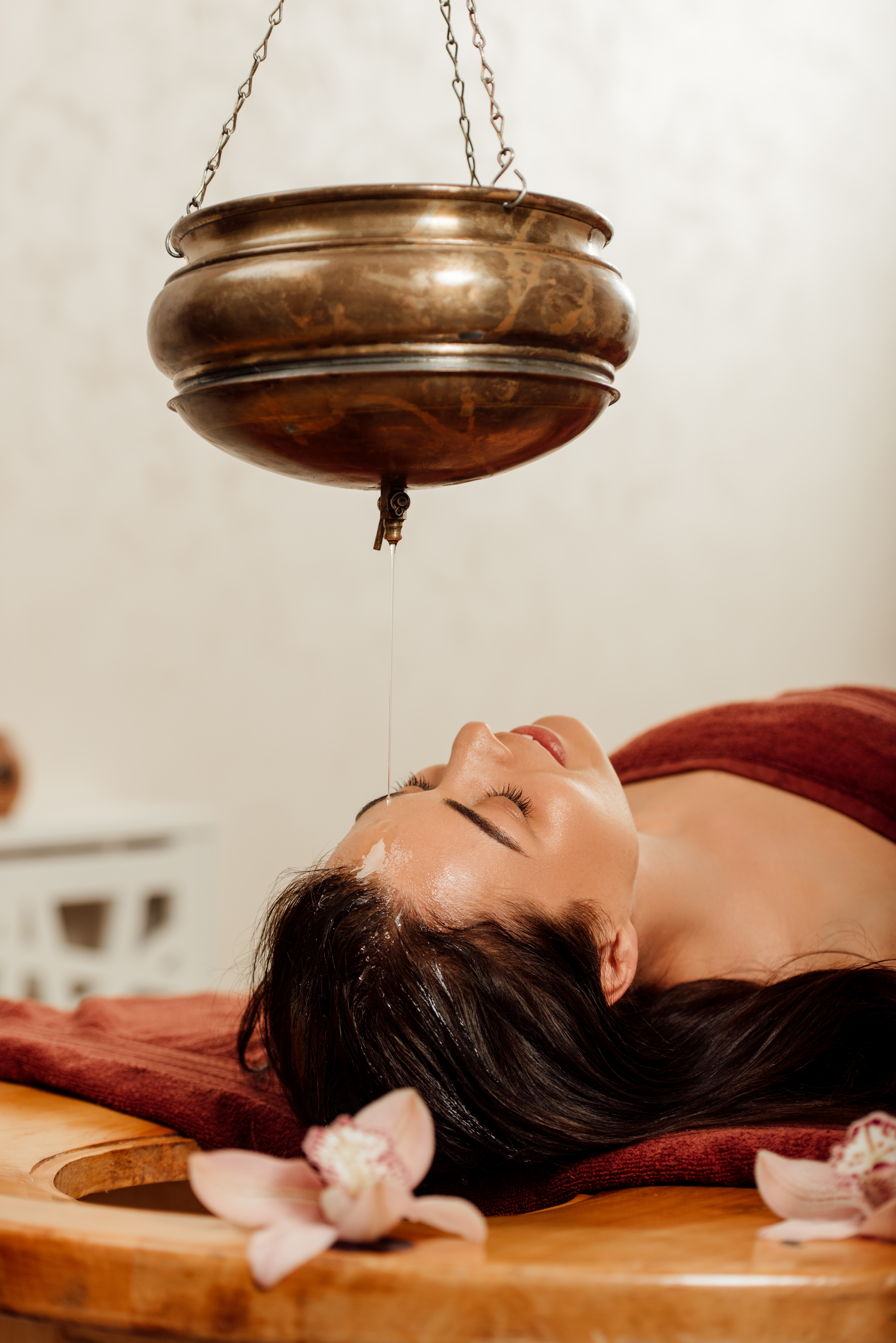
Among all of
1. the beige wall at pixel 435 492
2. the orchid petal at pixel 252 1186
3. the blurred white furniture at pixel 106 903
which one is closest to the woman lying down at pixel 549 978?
the orchid petal at pixel 252 1186

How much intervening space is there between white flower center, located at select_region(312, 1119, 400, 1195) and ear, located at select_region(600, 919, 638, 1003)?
59cm

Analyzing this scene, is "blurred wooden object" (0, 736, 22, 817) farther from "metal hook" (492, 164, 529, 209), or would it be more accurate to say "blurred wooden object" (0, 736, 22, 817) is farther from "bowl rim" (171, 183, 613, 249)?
"metal hook" (492, 164, 529, 209)

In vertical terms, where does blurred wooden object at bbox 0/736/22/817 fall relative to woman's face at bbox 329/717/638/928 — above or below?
below

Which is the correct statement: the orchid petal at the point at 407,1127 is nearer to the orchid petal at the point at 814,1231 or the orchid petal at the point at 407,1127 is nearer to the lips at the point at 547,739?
the orchid petal at the point at 814,1231

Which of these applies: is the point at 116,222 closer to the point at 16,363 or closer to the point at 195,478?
the point at 16,363

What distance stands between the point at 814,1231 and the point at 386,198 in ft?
2.21

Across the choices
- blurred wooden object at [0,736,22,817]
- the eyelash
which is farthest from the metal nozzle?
blurred wooden object at [0,736,22,817]

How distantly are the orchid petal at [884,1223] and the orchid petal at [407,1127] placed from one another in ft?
0.76

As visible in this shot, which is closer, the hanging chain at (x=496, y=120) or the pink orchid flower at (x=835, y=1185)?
the pink orchid flower at (x=835, y=1185)

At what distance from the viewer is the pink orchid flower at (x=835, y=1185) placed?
0.68 metres

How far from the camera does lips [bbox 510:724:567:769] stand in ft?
4.33

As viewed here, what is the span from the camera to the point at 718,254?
359cm

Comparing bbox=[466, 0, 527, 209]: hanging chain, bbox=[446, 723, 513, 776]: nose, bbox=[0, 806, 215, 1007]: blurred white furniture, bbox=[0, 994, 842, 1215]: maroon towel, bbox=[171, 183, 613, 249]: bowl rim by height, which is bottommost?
bbox=[0, 806, 215, 1007]: blurred white furniture

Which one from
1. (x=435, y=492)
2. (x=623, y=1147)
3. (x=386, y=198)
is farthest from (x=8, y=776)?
(x=386, y=198)
